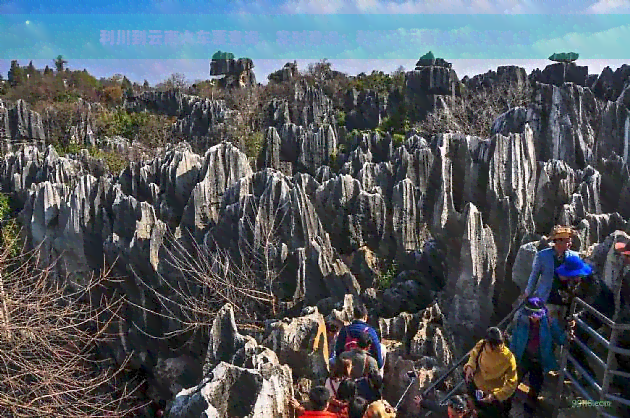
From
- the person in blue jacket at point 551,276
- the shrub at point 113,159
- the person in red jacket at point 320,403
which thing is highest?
the shrub at point 113,159

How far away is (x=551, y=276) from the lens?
16.9ft

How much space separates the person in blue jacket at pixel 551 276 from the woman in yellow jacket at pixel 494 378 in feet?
2.52

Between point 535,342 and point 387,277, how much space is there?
6932 mm

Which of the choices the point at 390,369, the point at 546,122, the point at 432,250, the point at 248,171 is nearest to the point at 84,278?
the point at 248,171

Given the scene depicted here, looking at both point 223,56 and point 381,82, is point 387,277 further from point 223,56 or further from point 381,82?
point 223,56

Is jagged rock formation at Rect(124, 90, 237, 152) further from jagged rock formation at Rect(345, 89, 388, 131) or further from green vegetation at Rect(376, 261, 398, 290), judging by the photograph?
green vegetation at Rect(376, 261, 398, 290)

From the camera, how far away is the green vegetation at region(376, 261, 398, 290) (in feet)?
38.2

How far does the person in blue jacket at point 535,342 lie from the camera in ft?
15.8

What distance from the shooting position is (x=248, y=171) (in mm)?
17578

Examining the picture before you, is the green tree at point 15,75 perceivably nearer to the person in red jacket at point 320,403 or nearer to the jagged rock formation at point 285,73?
the jagged rock formation at point 285,73

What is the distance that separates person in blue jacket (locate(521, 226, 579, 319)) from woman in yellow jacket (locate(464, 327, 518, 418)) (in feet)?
2.52

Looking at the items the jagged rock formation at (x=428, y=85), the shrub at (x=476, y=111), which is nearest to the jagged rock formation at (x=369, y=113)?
the jagged rock formation at (x=428, y=85)

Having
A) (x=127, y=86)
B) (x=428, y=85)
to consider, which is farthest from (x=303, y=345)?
(x=127, y=86)

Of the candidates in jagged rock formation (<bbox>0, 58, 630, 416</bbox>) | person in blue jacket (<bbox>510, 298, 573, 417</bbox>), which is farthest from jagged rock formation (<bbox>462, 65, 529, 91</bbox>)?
person in blue jacket (<bbox>510, 298, 573, 417</bbox>)
